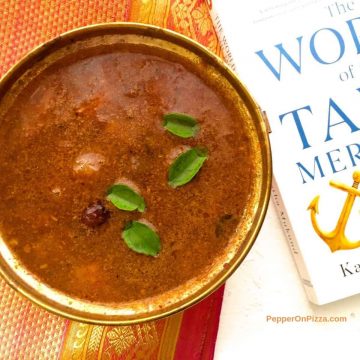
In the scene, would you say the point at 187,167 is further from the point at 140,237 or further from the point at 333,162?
the point at 333,162

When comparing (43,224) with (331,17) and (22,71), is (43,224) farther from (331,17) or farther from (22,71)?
(331,17)

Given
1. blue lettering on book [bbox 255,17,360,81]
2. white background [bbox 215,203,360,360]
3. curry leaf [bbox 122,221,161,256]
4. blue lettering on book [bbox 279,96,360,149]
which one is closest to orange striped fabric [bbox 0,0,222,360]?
white background [bbox 215,203,360,360]

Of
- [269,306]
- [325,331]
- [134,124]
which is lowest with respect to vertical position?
[325,331]

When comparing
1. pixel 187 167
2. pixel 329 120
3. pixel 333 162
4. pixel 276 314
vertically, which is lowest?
pixel 276 314

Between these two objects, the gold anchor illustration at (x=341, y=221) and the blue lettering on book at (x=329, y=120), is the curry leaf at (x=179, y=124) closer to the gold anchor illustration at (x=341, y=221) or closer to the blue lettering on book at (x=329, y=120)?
the blue lettering on book at (x=329, y=120)

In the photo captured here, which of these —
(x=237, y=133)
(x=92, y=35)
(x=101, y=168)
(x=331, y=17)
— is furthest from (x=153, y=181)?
(x=331, y=17)

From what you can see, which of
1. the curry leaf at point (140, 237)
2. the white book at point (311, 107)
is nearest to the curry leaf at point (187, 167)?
the curry leaf at point (140, 237)

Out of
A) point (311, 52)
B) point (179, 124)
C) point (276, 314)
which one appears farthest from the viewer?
point (276, 314)

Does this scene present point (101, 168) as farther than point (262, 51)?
No

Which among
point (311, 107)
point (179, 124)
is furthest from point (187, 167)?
point (311, 107)
